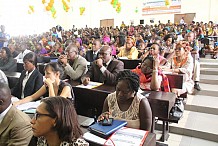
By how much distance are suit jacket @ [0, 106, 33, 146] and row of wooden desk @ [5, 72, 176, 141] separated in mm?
1187

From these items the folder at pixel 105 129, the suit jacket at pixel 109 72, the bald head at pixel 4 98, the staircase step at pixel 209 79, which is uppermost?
the bald head at pixel 4 98

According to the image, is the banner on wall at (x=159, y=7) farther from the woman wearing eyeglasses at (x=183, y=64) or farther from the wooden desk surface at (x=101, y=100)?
the wooden desk surface at (x=101, y=100)

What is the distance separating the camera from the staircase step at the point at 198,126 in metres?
3.07

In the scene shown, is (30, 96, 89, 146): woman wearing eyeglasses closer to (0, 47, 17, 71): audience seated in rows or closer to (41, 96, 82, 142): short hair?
(41, 96, 82, 142): short hair

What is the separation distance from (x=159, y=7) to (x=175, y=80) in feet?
41.2

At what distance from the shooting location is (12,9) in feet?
49.4

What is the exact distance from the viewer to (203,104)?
3809mm

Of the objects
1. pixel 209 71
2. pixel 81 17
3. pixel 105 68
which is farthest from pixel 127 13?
pixel 105 68

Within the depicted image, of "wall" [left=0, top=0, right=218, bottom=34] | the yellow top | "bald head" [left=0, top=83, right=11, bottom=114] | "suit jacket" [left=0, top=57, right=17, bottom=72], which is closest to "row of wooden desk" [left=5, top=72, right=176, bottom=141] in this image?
"bald head" [left=0, top=83, right=11, bottom=114]

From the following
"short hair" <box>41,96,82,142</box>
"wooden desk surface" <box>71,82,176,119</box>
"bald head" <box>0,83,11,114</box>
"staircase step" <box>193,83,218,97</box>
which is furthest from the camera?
"staircase step" <box>193,83,218,97</box>

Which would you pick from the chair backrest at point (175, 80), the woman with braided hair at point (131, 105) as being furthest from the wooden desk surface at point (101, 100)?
the chair backrest at point (175, 80)

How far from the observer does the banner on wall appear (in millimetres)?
14281

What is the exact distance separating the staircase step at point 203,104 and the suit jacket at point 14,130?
3002 millimetres

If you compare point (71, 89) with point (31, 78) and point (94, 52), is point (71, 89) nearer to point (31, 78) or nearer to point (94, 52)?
point (31, 78)
